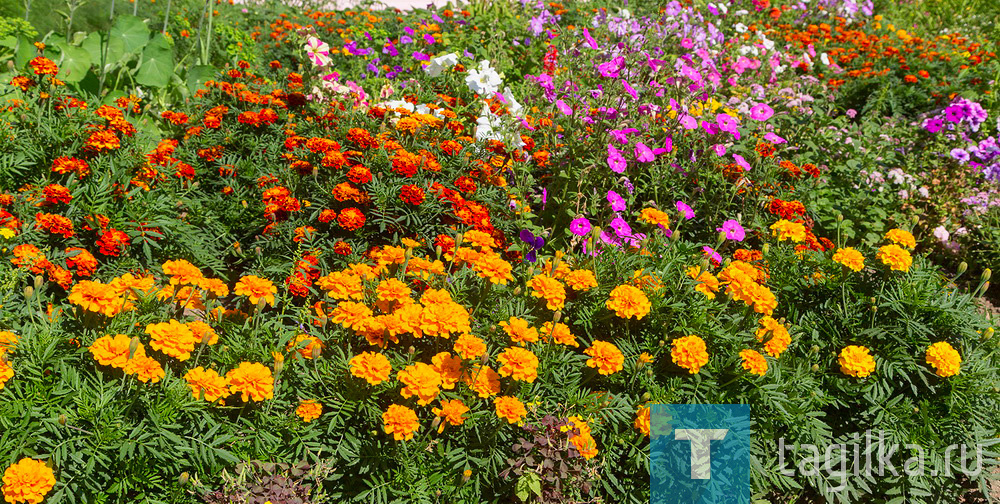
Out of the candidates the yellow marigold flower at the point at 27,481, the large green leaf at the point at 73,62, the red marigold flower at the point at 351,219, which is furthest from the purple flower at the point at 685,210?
the large green leaf at the point at 73,62

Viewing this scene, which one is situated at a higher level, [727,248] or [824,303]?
[824,303]

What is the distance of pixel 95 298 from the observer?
6.76ft

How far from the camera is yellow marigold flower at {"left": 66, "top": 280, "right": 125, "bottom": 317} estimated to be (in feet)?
6.70

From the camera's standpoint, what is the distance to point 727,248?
140 inches

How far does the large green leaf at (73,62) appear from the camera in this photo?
162 inches

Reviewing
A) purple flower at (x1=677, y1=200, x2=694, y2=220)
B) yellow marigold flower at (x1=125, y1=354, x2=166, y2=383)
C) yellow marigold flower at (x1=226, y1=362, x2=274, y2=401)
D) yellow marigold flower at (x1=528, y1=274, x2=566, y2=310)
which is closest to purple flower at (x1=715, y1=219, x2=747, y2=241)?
purple flower at (x1=677, y1=200, x2=694, y2=220)

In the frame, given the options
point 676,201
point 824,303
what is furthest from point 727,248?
point 824,303

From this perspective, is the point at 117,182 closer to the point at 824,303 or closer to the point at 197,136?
the point at 197,136

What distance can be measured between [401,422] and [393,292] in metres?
0.47

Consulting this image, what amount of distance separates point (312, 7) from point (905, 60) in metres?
5.57

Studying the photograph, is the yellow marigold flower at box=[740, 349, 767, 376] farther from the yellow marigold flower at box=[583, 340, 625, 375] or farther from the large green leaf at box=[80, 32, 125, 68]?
the large green leaf at box=[80, 32, 125, 68]

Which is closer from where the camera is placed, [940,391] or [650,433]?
[650,433]

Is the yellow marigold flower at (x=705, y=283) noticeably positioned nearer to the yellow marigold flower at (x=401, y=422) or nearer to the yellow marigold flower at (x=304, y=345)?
the yellow marigold flower at (x=401, y=422)

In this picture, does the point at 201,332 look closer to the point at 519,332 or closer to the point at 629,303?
the point at 519,332
